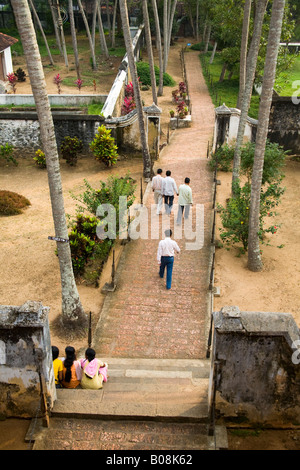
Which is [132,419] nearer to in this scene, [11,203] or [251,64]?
[251,64]

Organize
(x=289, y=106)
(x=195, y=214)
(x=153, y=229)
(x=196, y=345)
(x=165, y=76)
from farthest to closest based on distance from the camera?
(x=165, y=76) < (x=289, y=106) < (x=195, y=214) < (x=153, y=229) < (x=196, y=345)

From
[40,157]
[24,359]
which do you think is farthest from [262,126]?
[40,157]

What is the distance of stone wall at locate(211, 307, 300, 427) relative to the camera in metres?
5.55

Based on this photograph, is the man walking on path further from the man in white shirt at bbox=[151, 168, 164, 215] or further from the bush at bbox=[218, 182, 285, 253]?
the bush at bbox=[218, 182, 285, 253]

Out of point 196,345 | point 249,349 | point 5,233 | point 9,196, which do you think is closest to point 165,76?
point 9,196

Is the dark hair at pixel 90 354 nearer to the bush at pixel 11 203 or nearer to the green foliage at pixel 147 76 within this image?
the bush at pixel 11 203

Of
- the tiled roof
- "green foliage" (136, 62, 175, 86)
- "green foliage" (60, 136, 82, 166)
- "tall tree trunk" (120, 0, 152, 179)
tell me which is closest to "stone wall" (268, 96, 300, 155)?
"tall tree trunk" (120, 0, 152, 179)

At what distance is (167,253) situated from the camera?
387 inches

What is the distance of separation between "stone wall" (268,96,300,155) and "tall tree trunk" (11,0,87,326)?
41.2 feet

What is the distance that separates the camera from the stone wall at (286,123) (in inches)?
734

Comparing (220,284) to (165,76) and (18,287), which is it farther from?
(165,76)

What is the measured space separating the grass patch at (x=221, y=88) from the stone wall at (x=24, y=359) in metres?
21.4
